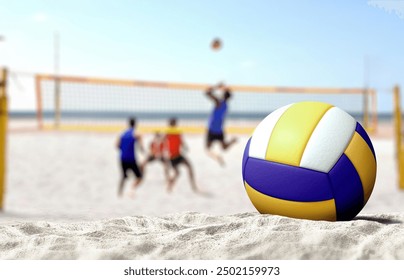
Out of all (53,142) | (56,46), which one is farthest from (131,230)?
(56,46)

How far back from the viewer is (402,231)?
2840 mm

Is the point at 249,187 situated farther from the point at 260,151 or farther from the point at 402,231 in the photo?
the point at 402,231

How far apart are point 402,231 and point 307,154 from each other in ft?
2.22

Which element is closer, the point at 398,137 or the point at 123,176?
the point at 123,176

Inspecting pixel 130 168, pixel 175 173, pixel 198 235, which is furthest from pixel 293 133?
pixel 175 173

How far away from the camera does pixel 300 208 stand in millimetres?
3213

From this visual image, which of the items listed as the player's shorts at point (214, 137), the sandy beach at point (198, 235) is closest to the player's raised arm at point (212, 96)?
the player's shorts at point (214, 137)

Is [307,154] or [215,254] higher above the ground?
[307,154]

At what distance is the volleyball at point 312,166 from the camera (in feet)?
10.4

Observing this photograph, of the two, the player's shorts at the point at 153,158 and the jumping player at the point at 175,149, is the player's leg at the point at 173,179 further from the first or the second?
the player's shorts at the point at 153,158

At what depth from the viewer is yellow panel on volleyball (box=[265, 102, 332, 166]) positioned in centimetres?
320

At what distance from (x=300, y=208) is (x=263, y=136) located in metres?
0.50

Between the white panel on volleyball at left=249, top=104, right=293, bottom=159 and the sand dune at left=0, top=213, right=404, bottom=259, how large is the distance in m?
0.42

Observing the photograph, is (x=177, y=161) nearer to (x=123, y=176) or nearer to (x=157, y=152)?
(x=157, y=152)
